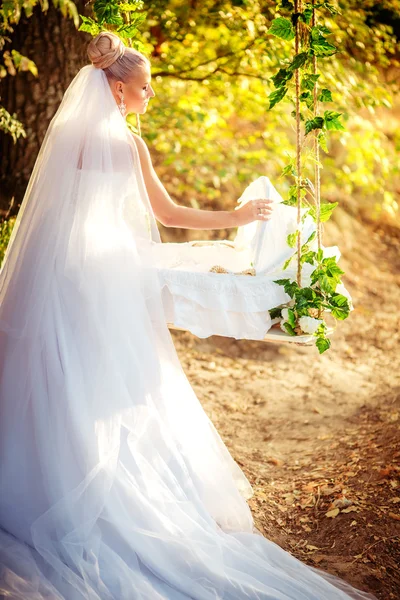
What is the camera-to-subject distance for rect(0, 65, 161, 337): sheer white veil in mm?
2668

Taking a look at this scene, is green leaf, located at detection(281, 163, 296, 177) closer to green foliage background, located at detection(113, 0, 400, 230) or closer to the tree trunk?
the tree trunk

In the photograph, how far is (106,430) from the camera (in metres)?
2.62

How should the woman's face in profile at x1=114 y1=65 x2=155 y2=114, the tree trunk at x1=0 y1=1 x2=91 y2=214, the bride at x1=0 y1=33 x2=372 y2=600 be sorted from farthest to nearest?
the tree trunk at x1=0 y1=1 x2=91 y2=214
the woman's face in profile at x1=114 y1=65 x2=155 y2=114
the bride at x1=0 y1=33 x2=372 y2=600

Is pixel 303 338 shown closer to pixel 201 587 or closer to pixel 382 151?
pixel 201 587

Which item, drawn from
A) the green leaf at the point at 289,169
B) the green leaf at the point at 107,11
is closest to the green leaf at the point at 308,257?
Result: the green leaf at the point at 289,169

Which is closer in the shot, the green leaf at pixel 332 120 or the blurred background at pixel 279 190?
the green leaf at pixel 332 120

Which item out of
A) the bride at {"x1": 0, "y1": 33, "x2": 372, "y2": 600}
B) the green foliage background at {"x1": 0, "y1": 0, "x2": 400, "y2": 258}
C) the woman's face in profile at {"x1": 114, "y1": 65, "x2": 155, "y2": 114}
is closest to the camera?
the bride at {"x1": 0, "y1": 33, "x2": 372, "y2": 600}

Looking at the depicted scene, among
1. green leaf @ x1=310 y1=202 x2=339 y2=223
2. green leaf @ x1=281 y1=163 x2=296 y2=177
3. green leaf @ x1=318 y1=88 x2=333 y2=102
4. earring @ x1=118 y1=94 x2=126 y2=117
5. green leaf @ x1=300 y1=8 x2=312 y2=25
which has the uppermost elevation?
green leaf @ x1=300 y1=8 x2=312 y2=25

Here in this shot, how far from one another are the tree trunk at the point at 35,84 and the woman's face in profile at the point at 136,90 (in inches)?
65.8

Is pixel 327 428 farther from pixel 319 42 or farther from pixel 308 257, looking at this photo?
pixel 319 42

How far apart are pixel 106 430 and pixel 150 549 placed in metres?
0.50

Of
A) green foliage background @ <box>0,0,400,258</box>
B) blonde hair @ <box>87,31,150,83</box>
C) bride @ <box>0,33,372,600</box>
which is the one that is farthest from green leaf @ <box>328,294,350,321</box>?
green foliage background @ <box>0,0,400,258</box>

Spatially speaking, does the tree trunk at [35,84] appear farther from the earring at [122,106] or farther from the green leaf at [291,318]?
the green leaf at [291,318]

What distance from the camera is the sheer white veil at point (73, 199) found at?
267cm
